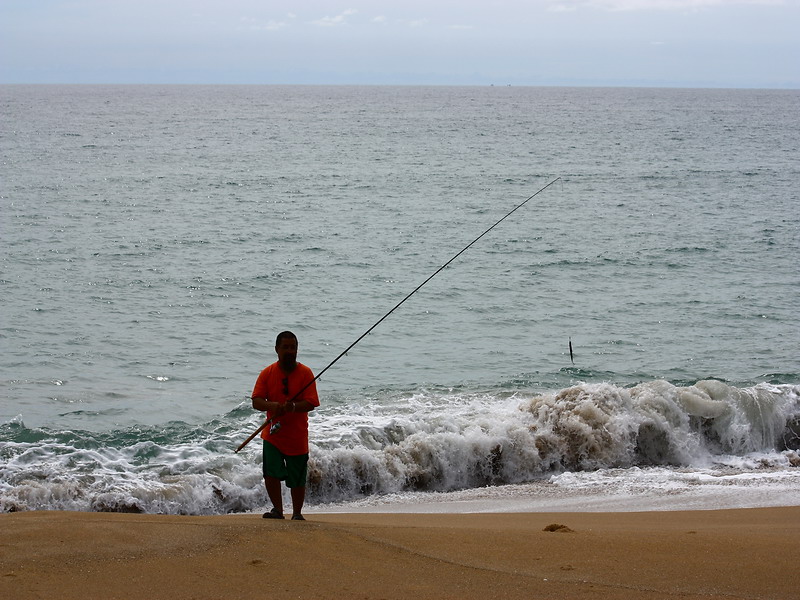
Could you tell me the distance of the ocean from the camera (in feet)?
25.4

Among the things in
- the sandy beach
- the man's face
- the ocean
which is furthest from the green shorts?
the ocean

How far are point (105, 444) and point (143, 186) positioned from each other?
72.9 feet

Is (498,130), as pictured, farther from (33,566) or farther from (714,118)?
(33,566)

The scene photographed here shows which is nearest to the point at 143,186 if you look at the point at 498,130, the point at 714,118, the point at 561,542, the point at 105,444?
the point at 105,444

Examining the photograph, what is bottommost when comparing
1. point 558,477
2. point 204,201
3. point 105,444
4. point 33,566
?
point 558,477

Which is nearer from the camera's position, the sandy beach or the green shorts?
Result: the sandy beach

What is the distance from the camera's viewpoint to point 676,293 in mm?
15281

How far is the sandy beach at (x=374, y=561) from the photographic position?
3.86 metres

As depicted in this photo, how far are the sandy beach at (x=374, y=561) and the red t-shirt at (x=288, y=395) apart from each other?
1.51ft

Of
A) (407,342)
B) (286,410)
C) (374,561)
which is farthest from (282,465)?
(407,342)

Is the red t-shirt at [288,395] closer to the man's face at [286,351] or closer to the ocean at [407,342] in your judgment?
the man's face at [286,351]

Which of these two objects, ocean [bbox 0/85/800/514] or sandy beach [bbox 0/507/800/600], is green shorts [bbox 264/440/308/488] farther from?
ocean [bbox 0/85/800/514]

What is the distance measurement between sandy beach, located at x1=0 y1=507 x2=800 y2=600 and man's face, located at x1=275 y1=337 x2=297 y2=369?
925 mm

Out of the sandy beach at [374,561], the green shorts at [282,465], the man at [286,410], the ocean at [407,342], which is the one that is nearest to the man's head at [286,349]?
the man at [286,410]
